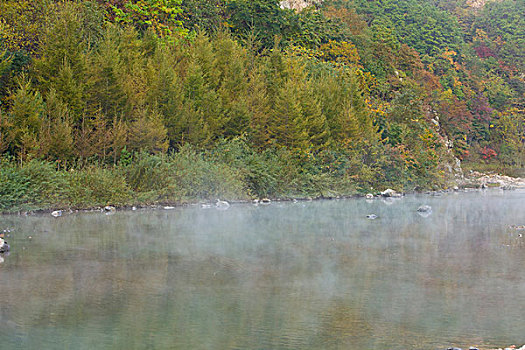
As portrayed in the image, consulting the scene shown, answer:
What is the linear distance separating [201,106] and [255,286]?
18.9m

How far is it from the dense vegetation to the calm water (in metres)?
4.33

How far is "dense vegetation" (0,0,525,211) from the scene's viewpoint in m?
21.3

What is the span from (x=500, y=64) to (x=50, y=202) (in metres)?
61.3

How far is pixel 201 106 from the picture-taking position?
27.5 meters

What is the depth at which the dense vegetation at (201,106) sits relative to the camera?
21.3 m

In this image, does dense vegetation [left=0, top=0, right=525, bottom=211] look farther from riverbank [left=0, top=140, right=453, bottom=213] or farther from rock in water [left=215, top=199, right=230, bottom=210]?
rock in water [left=215, top=199, right=230, bottom=210]

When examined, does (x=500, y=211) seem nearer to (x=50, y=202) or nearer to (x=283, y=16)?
(x=50, y=202)

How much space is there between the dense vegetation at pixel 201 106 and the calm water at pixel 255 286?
4.33 m

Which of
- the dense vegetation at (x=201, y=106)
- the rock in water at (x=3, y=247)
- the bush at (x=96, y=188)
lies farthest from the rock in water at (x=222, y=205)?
the rock in water at (x=3, y=247)

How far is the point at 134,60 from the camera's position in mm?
26047

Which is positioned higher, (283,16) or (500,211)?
(283,16)

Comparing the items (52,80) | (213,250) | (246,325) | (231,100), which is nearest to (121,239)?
(213,250)

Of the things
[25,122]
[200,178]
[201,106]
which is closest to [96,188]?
[25,122]

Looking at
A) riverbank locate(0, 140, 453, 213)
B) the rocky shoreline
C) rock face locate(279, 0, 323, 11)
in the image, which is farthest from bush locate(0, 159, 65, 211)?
the rocky shoreline
